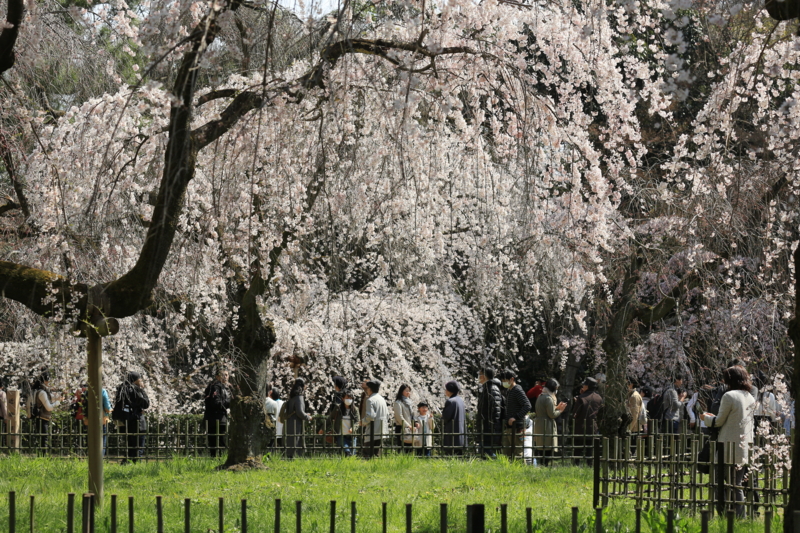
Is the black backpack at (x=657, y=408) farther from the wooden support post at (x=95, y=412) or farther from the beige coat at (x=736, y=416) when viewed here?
the wooden support post at (x=95, y=412)

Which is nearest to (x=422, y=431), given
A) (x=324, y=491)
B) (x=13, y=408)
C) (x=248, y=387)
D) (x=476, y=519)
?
(x=248, y=387)

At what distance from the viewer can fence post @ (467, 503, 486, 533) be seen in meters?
3.23

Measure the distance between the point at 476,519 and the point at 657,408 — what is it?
11.0 m

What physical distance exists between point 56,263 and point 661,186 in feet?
19.8

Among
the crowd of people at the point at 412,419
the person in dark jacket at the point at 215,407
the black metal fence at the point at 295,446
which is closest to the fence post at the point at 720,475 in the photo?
the crowd of people at the point at 412,419

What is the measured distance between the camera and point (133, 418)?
37.7 ft

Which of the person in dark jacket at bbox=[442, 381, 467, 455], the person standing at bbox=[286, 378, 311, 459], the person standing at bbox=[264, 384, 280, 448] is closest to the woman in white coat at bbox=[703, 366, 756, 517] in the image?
the person in dark jacket at bbox=[442, 381, 467, 455]

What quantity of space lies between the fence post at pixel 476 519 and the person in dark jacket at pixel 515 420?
296 inches

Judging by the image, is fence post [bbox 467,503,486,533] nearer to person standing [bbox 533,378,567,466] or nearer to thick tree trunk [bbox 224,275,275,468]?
thick tree trunk [bbox 224,275,275,468]

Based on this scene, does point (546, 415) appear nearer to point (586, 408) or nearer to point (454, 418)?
point (586, 408)

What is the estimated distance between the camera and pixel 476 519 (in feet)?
10.6

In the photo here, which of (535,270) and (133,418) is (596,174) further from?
(133,418)

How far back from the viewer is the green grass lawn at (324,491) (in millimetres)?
6332

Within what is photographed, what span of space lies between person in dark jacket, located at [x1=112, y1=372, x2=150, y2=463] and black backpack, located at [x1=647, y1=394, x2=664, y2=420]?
7428 mm
